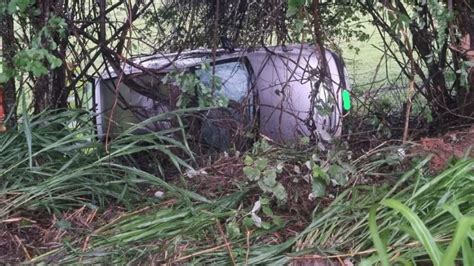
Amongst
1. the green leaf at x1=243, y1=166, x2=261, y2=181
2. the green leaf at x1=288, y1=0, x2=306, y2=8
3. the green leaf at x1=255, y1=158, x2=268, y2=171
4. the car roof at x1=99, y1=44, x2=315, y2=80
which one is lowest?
the green leaf at x1=243, y1=166, x2=261, y2=181

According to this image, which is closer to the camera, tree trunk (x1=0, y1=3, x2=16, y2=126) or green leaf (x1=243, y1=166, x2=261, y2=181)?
green leaf (x1=243, y1=166, x2=261, y2=181)

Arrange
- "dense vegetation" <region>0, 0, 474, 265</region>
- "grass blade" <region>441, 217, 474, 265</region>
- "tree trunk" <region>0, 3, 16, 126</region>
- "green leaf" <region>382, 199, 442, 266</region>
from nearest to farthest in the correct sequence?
"grass blade" <region>441, 217, 474, 265</region>, "green leaf" <region>382, 199, 442, 266</region>, "dense vegetation" <region>0, 0, 474, 265</region>, "tree trunk" <region>0, 3, 16, 126</region>

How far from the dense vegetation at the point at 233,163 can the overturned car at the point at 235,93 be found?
123 millimetres

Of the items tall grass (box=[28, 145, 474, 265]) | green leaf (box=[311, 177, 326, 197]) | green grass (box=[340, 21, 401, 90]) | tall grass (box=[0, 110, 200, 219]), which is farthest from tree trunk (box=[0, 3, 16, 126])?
green grass (box=[340, 21, 401, 90])

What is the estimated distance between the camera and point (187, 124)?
184 inches

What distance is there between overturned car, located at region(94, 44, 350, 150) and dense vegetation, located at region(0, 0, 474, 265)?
4.9 inches

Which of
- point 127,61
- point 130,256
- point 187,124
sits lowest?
point 130,256

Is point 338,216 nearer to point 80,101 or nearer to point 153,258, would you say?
point 153,258

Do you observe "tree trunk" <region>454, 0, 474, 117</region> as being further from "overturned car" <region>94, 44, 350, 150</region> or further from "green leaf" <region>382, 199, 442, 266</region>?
"green leaf" <region>382, 199, 442, 266</region>

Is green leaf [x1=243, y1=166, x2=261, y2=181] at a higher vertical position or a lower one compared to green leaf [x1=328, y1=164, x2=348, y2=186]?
higher

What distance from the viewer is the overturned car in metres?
4.61

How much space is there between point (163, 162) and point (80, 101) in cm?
140

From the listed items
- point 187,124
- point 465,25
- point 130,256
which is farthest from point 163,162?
point 465,25

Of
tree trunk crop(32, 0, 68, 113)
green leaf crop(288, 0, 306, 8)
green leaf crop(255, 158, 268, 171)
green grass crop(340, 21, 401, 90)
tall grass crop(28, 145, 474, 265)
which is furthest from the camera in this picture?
green grass crop(340, 21, 401, 90)
